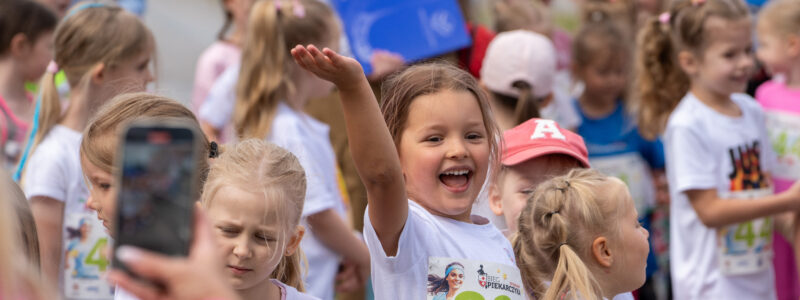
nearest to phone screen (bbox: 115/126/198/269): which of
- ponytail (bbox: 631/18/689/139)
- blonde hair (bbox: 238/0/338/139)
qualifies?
blonde hair (bbox: 238/0/338/139)

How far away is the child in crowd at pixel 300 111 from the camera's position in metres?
4.17

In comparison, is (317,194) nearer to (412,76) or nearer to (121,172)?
(412,76)

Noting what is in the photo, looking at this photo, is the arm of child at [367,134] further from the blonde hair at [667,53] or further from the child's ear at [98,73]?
the blonde hair at [667,53]

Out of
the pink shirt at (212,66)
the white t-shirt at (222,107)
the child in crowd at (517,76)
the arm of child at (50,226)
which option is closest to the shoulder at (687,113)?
the child in crowd at (517,76)

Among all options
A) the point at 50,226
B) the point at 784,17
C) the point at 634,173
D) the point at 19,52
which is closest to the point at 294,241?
the point at 50,226

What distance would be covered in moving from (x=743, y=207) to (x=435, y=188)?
6.85ft

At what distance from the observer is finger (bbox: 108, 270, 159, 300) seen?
1270 millimetres

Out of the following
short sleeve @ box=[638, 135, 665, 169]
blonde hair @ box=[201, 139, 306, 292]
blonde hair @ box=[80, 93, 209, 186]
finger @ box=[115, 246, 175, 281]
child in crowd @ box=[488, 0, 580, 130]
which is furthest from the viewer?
short sleeve @ box=[638, 135, 665, 169]

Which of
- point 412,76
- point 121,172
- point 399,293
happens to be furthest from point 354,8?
point 121,172

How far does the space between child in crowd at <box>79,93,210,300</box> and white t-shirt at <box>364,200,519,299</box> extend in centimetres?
58

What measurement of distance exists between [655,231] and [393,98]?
12.6ft

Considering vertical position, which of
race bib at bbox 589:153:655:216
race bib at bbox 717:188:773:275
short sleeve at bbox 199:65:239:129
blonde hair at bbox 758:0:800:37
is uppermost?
Answer: blonde hair at bbox 758:0:800:37

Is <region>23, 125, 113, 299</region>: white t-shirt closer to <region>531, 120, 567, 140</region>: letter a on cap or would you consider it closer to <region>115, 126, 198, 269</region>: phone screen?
<region>531, 120, 567, 140</region>: letter a on cap

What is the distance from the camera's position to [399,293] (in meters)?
2.59
